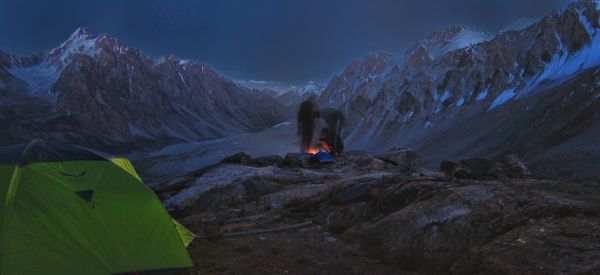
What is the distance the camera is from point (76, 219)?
8266 millimetres

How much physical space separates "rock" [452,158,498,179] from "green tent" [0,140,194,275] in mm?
13330

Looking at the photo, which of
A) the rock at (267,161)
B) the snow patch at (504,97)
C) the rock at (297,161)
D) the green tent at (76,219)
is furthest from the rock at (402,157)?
the snow patch at (504,97)

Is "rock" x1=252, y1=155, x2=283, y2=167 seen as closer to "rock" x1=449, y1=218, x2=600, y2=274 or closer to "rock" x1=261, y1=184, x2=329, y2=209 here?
"rock" x1=261, y1=184, x2=329, y2=209

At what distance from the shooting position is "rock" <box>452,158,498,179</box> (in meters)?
18.5

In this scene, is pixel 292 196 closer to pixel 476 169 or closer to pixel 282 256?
pixel 476 169

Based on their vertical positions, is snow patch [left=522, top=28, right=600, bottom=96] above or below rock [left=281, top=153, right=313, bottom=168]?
above

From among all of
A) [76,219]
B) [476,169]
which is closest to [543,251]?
[76,219]

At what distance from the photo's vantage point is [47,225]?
26.1 feet

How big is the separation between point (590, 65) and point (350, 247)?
114 m

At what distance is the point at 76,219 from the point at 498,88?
435 feet

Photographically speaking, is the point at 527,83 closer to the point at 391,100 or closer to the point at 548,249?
the point at 391,100

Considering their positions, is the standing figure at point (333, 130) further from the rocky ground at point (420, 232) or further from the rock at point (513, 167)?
the rocky ground at point (420, 232)

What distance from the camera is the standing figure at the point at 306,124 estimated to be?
5875cm

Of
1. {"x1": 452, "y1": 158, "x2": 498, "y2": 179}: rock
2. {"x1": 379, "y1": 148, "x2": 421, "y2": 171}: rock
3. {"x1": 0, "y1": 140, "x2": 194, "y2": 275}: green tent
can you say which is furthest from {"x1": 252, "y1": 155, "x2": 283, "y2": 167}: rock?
{"x1": 0, "y1": 140, "x2": 194, "y2": 275}: green tent
